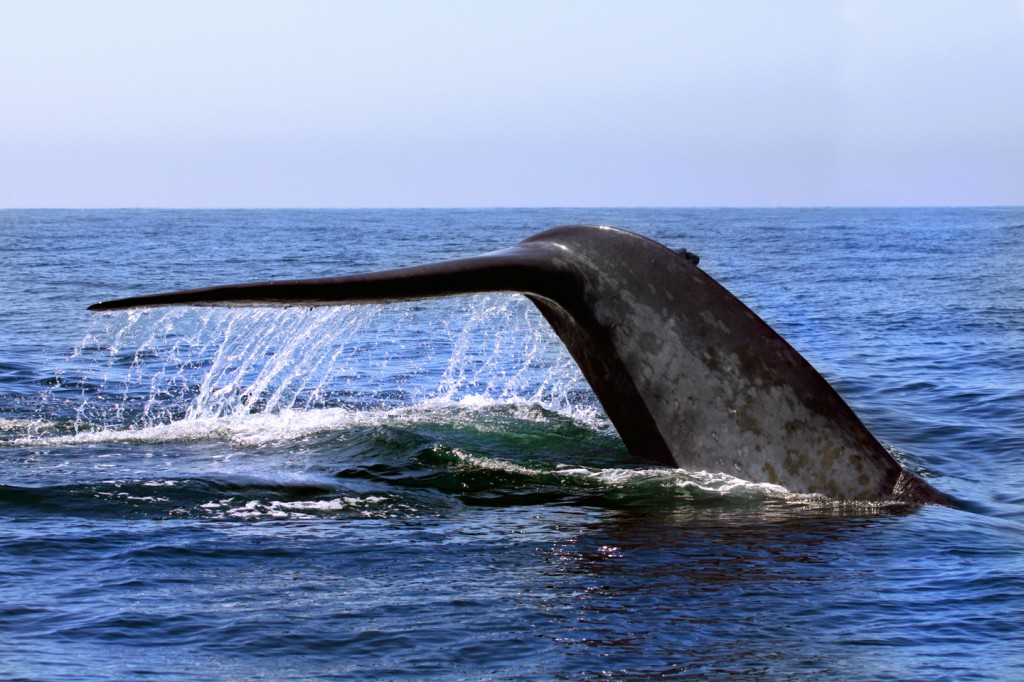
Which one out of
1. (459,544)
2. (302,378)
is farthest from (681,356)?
(302,378)

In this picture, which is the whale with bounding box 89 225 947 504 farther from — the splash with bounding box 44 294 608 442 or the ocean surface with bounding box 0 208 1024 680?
the splash with bounding box 44 294 608 442

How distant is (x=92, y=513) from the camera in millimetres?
6855

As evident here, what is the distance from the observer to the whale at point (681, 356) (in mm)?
6258

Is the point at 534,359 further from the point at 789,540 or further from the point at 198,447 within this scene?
the point at 789,540

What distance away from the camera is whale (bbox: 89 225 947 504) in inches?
246

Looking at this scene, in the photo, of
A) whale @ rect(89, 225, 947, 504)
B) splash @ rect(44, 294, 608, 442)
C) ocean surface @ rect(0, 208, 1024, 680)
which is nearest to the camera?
ocean surface @ rect(0, 208, 1024, 680)

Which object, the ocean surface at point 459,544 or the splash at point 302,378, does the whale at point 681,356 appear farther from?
the splash at point 302,378

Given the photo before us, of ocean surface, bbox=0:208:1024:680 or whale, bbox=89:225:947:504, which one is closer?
ocean surface, bbox=0:208:1024:680

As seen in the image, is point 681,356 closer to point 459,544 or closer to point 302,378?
point 459,544

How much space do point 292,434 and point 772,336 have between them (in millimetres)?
4092

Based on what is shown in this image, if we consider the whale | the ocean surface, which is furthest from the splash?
the whale

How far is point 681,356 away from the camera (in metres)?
6.43

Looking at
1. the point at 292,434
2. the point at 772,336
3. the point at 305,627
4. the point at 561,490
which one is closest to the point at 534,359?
the point at 292,434

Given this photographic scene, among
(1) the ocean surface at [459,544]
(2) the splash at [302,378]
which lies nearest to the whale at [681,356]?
(1) the ocean surface at [459,544]
